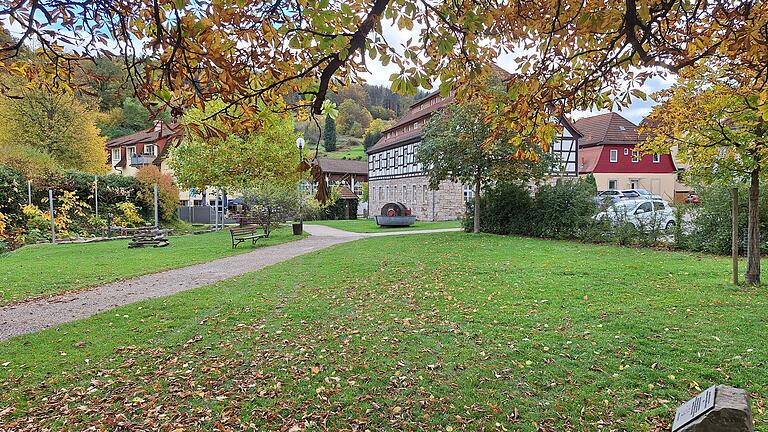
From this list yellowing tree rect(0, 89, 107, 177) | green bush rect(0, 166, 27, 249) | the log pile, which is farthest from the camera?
yellowing tree rect(0, 89, 107, 177)

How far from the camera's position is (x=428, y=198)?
34.4 meters

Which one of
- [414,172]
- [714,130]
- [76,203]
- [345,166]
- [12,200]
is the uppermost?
[345,166]

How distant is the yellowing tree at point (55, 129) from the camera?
30.8m

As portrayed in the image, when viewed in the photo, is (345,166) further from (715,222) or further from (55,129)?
(715,222)

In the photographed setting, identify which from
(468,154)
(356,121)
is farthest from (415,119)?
(356,121)

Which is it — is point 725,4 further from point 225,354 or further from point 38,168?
point 38,168

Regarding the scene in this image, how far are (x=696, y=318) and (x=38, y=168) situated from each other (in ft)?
80.4

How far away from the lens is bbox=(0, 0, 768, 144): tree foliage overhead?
3.25 m

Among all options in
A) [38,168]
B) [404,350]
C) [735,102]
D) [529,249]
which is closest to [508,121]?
[404,350]

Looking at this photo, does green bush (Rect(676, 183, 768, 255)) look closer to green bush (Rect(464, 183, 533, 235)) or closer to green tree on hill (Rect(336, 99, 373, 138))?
green bush (Rect(464, 183, 533, 235))

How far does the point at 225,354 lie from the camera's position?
195 inches

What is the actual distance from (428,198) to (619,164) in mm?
→ 17980

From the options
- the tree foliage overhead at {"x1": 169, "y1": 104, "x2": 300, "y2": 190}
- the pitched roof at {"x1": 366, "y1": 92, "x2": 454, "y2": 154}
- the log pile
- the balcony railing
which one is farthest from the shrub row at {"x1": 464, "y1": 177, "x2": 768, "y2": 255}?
the balcony railing

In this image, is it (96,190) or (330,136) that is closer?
(96,190)
